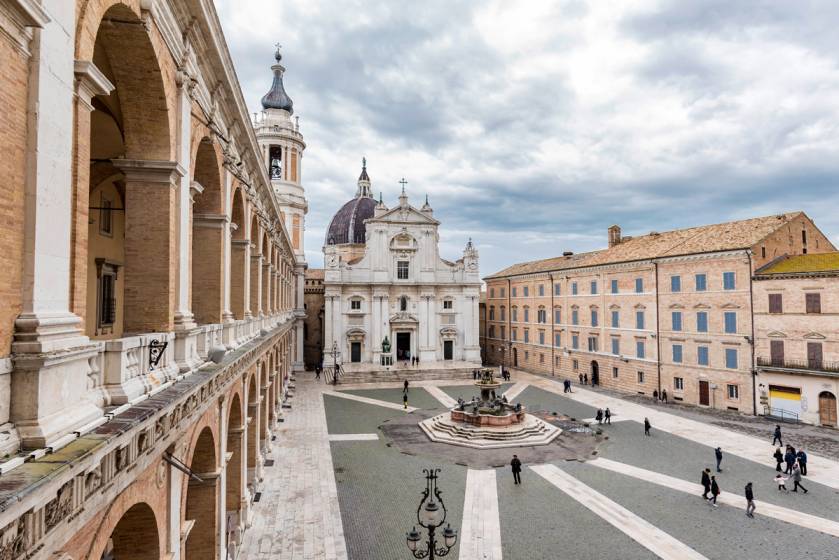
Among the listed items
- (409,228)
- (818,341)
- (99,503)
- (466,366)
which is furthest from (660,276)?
(99,503)

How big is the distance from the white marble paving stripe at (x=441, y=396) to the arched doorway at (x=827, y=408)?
19646 mm

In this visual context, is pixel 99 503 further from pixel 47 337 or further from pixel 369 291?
pixel 369 291

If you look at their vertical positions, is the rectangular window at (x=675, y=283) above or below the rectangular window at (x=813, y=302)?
above

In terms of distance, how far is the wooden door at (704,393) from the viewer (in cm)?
3034

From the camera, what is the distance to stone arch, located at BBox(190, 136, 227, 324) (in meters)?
9.98

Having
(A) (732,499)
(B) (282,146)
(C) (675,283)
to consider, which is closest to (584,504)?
(A) (732,499)

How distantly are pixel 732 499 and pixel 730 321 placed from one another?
52.1 ft

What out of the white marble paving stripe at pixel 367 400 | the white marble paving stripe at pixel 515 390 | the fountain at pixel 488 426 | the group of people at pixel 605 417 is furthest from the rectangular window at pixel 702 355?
the white marble paving stripe at pixel 367 400

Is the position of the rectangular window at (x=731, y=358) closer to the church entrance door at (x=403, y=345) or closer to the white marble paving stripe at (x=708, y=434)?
the white marble paving stripe at (x=708, y=434)

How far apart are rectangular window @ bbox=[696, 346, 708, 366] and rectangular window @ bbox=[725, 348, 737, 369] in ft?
4.09

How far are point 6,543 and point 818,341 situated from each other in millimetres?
32829

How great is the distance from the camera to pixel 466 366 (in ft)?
144

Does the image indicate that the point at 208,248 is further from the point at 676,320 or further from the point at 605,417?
the point at 676,320

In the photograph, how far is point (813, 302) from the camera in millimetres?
25875
